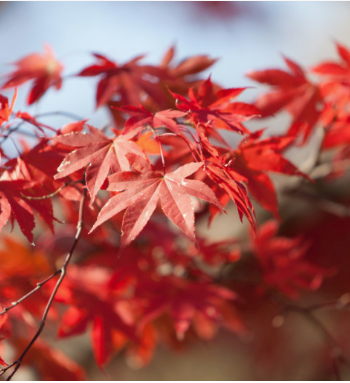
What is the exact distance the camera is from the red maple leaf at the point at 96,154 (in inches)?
23.4

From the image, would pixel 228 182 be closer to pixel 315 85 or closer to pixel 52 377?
pixel 315 85

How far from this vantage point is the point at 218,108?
68 centimetres

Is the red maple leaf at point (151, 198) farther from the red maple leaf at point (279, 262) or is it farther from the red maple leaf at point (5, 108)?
the red maple leaf at point (279, 262)

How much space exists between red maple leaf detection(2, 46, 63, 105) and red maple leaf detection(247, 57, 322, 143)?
1.67ft

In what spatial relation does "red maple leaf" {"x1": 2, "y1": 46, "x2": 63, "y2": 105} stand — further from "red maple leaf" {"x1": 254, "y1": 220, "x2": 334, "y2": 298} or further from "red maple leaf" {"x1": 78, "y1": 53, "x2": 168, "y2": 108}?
"red maple leaf" {"x1": 254, "y1": 220, "x2": 334, "y2": 298}

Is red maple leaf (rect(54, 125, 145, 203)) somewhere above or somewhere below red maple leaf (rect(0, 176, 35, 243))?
above

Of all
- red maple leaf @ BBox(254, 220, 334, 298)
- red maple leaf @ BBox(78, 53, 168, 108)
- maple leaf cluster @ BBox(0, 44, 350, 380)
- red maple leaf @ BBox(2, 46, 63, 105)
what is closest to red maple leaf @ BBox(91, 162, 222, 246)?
maple leaf cluster @ BBox(0, 44, 350, 380)

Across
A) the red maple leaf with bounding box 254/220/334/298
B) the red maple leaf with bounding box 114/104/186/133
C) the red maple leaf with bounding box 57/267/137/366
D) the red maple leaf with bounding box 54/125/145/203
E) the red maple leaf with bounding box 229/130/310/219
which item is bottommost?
the red maple leaf with bounding box 254/220/334/298

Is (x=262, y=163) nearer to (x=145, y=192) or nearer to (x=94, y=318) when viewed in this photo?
(x=145, y=192)

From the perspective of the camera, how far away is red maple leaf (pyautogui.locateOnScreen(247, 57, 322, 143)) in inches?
40.3

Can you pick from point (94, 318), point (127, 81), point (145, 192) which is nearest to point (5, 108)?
point (145, 192)

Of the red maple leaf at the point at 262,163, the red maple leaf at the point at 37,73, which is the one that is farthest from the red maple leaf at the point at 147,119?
the red maple leaf at the point at 37,73

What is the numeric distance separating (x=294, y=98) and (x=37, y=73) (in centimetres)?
63

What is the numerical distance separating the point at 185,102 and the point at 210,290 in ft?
2.01
